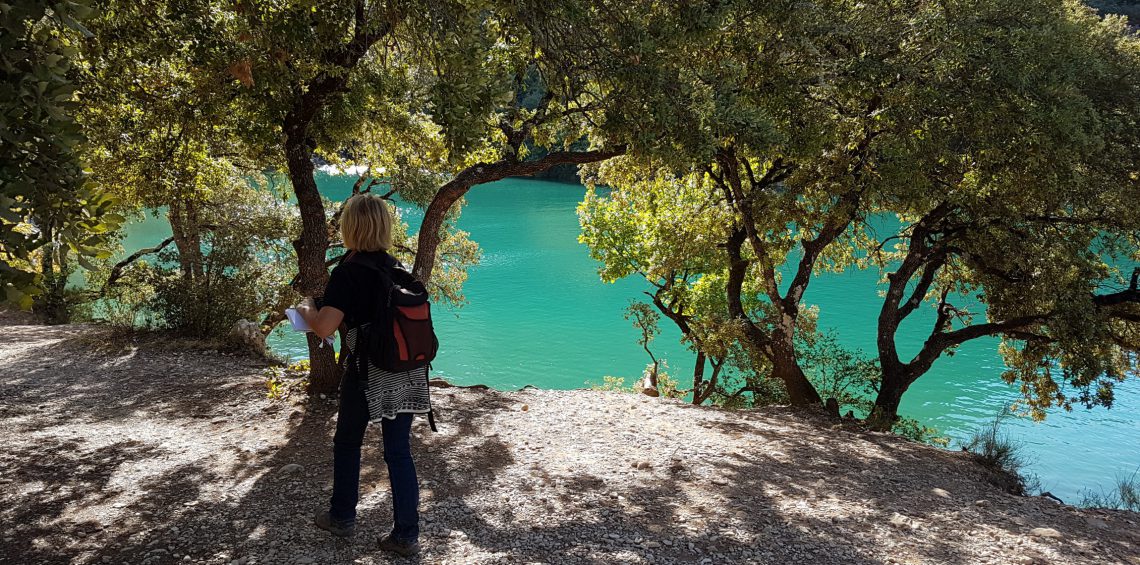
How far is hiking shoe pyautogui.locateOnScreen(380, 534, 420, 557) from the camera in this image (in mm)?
3541

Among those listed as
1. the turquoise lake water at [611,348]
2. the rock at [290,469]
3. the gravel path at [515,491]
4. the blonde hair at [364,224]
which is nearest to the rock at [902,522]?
the gravel path at [515,491]

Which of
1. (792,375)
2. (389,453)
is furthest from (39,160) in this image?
(792,375)

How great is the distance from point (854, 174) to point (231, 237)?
10178 mm

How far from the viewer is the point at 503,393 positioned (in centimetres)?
809

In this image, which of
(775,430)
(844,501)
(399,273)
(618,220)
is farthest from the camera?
(618,220)

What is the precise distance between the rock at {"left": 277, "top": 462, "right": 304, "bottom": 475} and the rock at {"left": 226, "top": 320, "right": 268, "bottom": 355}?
5.50 meters

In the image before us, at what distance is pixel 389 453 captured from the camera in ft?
11.3

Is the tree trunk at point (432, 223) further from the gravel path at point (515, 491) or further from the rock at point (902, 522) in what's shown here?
the rock at point (902, 522)

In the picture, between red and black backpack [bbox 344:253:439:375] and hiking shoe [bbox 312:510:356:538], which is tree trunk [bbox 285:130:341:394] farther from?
red and black backpack [bbox 344:253:439:375]

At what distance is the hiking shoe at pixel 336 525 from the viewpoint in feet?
12.2

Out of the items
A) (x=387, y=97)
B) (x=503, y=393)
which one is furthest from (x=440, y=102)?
(x=503, y=393)

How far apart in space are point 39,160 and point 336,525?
2.24m

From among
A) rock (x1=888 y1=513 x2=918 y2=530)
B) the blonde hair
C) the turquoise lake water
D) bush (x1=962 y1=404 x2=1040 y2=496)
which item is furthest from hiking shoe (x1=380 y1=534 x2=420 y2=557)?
the turquoise lake water

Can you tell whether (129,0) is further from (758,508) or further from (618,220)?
(618,220)
